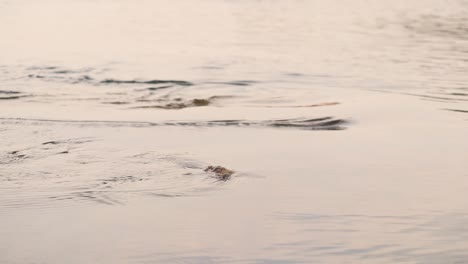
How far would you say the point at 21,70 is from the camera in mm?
10422

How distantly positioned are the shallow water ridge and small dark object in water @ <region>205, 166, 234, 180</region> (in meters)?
0.02

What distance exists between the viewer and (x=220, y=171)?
5.89m

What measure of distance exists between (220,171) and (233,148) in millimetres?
799

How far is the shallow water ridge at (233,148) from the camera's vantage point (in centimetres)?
454

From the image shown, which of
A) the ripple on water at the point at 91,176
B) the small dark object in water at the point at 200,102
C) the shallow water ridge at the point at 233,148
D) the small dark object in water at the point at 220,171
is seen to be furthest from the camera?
the small dark object in water at the point at 200,102

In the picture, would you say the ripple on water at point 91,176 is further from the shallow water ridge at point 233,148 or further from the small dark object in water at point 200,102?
the small dark object in water at point 200,102

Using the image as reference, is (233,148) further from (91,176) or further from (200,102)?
(200,102)

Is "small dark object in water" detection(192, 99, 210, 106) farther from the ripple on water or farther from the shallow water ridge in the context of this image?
the ripple on water

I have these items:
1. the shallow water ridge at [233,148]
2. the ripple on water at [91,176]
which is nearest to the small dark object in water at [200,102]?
the shallow water ridge at [233,148]

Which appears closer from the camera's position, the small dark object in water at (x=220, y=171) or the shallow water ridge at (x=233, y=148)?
the shallow water ridge at (x=233, y=148)

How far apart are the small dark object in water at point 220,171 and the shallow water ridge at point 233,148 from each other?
2cm

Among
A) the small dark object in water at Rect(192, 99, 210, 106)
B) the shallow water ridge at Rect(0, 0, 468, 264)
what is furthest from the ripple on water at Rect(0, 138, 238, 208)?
the small dark object in water at Rect(192, 99, 210, 106)

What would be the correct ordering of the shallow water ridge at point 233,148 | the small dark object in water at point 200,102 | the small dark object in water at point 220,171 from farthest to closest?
the small dark object in water at point 200,102
the small dark object in water at point 220,171
the shallow water ridge at point 233,148

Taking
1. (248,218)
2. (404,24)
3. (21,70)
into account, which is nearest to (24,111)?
(21,70)
